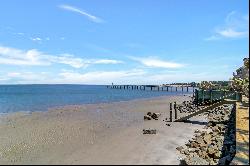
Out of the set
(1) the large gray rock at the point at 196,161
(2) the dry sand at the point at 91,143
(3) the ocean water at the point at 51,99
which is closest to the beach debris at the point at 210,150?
(1) the large gray rock at the point at 196,161

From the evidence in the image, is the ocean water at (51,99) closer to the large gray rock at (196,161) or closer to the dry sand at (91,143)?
the dry sand at (91,143)

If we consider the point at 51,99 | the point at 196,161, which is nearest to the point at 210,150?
the point at 196,161

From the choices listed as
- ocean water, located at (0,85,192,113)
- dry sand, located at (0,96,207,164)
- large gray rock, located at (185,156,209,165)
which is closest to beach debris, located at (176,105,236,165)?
large gray rock, located at (185,156,209,165)

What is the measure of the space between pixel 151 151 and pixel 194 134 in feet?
19.5

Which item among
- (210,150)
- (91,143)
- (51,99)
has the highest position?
(210,150)

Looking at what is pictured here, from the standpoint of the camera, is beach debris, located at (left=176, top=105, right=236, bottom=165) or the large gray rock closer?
the large gray rock

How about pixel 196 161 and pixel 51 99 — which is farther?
pixel 51 99

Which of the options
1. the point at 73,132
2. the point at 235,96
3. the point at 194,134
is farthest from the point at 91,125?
the point at 235,96

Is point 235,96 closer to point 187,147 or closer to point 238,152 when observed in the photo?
point 187,147

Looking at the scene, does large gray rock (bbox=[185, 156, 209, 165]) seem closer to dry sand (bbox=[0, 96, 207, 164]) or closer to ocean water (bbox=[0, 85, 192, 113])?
dry sand (bbox=[0, 96, 207, 164])

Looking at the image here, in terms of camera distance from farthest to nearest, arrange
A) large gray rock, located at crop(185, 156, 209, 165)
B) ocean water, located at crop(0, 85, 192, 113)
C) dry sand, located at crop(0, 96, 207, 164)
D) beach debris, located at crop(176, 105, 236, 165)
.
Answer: ocean water, located at crop(0, 85, 192, 113) < dry sand, located at crop(0, 96, 207, 164) < beach debris, located at crop(176, 105, 236, 165) < large gray rock, located at crop(185, 156, 209, 165)

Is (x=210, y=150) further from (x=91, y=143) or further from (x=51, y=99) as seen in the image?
(x=51, y=99)

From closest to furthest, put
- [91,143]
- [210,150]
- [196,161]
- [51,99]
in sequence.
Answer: [196,161], [210,150], [91,143], [51,99]

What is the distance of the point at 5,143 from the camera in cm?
2042
